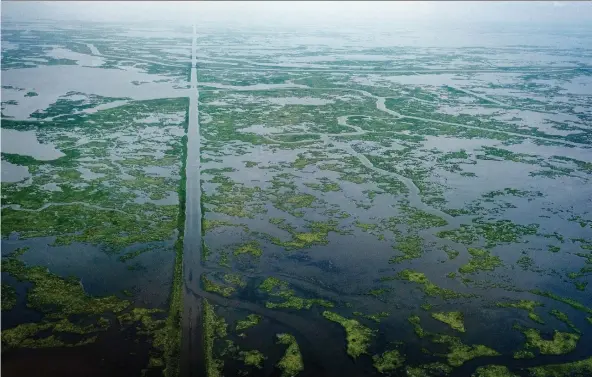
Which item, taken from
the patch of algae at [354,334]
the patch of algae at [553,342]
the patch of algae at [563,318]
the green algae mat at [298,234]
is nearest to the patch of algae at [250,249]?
the green algae mat at [298,234]

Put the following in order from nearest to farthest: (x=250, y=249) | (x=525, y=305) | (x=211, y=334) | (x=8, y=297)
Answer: (x=211, y=334) → (x=8, y=297) → (x=525, y=305) → (x=250, y=249)

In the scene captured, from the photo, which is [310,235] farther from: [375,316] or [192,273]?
[375,316]

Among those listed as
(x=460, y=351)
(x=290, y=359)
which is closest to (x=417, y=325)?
(x=460, y=351)

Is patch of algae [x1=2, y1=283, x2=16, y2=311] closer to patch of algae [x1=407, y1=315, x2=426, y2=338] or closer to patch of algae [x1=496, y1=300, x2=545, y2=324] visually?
patch of algae [x1=407, y1=315, x2=426, y2=338]

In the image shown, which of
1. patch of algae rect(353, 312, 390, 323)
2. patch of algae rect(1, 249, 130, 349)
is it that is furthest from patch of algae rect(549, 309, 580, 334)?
patch of algae rect(1, 249, 130, 349)

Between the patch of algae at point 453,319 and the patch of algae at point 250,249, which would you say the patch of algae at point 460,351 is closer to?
the patch of algae at point 453,319
